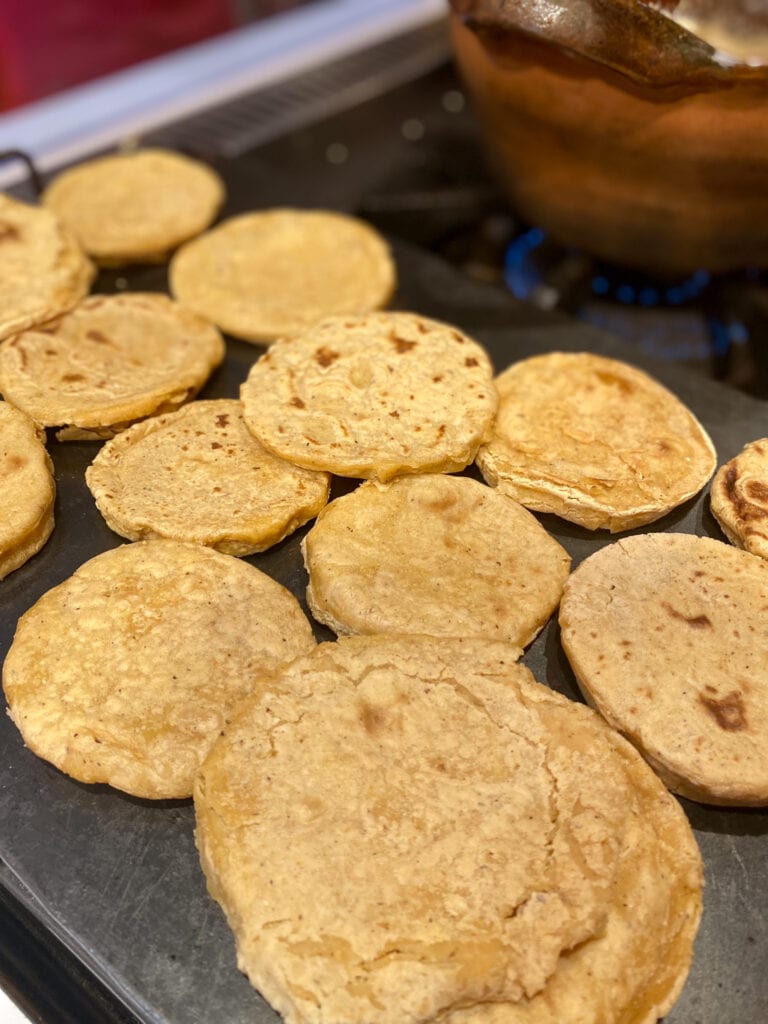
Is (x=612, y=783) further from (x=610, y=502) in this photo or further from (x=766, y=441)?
(x=766, y=441)

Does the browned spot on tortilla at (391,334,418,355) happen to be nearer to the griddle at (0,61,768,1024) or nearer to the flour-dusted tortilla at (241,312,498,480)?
the flour-dusted tortilla at (241,312,498,480)

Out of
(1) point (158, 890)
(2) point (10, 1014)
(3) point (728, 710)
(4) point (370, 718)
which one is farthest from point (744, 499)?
(2) point (10, 1014)

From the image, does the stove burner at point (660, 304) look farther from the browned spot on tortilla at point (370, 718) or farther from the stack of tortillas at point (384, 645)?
the browned spot on tortilla at point (370, 718)

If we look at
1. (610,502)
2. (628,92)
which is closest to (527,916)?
(610,502)

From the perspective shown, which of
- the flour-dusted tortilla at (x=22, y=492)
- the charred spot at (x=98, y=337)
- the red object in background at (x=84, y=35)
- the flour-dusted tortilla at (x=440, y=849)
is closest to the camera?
the flour-dusted tortilla at (x=440, y=849)

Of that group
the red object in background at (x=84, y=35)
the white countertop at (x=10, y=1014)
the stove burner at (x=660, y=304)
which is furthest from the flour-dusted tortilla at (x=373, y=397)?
the red object in background at (x=84, y=35)

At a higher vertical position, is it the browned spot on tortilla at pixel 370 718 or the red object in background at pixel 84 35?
the red object in background at pixel 84 35
